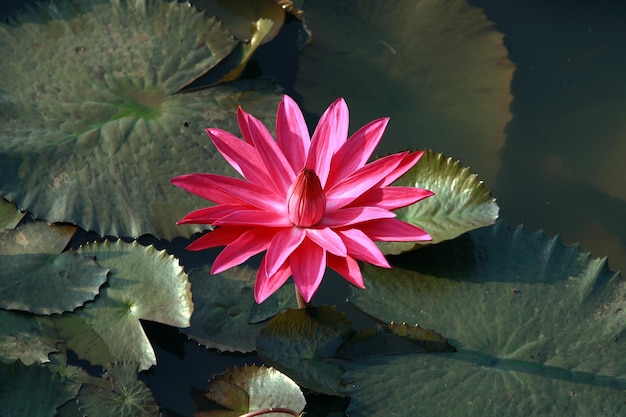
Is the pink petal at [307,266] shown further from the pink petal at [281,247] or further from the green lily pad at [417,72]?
the green lily pad at [417,72]

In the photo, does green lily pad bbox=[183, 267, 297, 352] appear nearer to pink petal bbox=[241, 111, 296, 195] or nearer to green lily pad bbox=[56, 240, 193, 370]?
green lily pad bbox=[56, 240, 193, 370]

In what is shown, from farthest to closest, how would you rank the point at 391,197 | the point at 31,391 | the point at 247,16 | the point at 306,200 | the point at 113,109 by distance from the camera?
the point at 247,16, the point at 113,109, the point at 31,391, the point at 391,197, the point at 306,200

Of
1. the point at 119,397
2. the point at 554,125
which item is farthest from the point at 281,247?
the point at 554,125

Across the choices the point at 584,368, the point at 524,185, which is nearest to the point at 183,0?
A: the point at 524,185

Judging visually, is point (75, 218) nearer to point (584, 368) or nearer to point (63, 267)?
point (63, 267)

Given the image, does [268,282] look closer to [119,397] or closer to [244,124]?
[244,124]

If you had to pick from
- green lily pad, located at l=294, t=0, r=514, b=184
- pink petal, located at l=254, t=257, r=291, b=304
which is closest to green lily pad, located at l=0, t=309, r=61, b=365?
pink petal, located at l=254, t=257, r=291, b=304

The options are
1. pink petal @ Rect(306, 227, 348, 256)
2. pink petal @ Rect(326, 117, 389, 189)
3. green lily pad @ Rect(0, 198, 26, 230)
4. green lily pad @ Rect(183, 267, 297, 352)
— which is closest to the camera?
pink petal @ Rect(306, 227, 348, 256)
